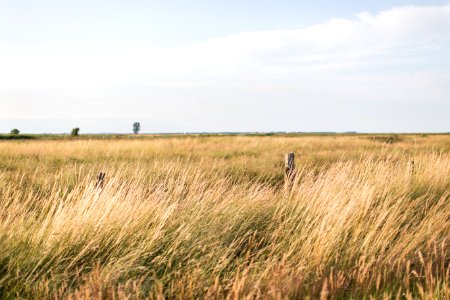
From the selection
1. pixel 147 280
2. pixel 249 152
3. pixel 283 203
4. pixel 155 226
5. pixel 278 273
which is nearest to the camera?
pixel 278 273

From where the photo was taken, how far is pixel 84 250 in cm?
320

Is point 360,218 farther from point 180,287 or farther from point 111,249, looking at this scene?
point 111,249

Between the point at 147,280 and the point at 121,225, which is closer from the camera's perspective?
the point at 147,280

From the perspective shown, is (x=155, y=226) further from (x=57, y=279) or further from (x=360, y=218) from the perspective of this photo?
(x=360, y=218)

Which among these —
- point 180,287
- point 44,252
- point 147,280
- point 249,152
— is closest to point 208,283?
point 180,287

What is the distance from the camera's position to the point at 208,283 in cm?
299

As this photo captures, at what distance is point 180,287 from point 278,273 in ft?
2.29

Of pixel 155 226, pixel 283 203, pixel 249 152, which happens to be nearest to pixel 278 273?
pixel 155 226

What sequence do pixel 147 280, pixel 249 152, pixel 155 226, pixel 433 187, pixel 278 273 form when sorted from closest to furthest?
pixel 278 273 < pixel 147 280 < pixel 155 226 < pixel 433 187 < pixel 249 152

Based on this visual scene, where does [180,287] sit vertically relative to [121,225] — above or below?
below

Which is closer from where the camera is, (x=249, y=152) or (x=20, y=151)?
(x=20, y=151)

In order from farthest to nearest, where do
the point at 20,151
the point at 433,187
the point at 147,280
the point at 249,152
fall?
the point at 249,152 < the point at 20,151 < the point at 433,187 < the point at 147,280

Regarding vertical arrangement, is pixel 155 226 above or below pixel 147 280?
above

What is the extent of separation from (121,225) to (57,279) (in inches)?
31.1
